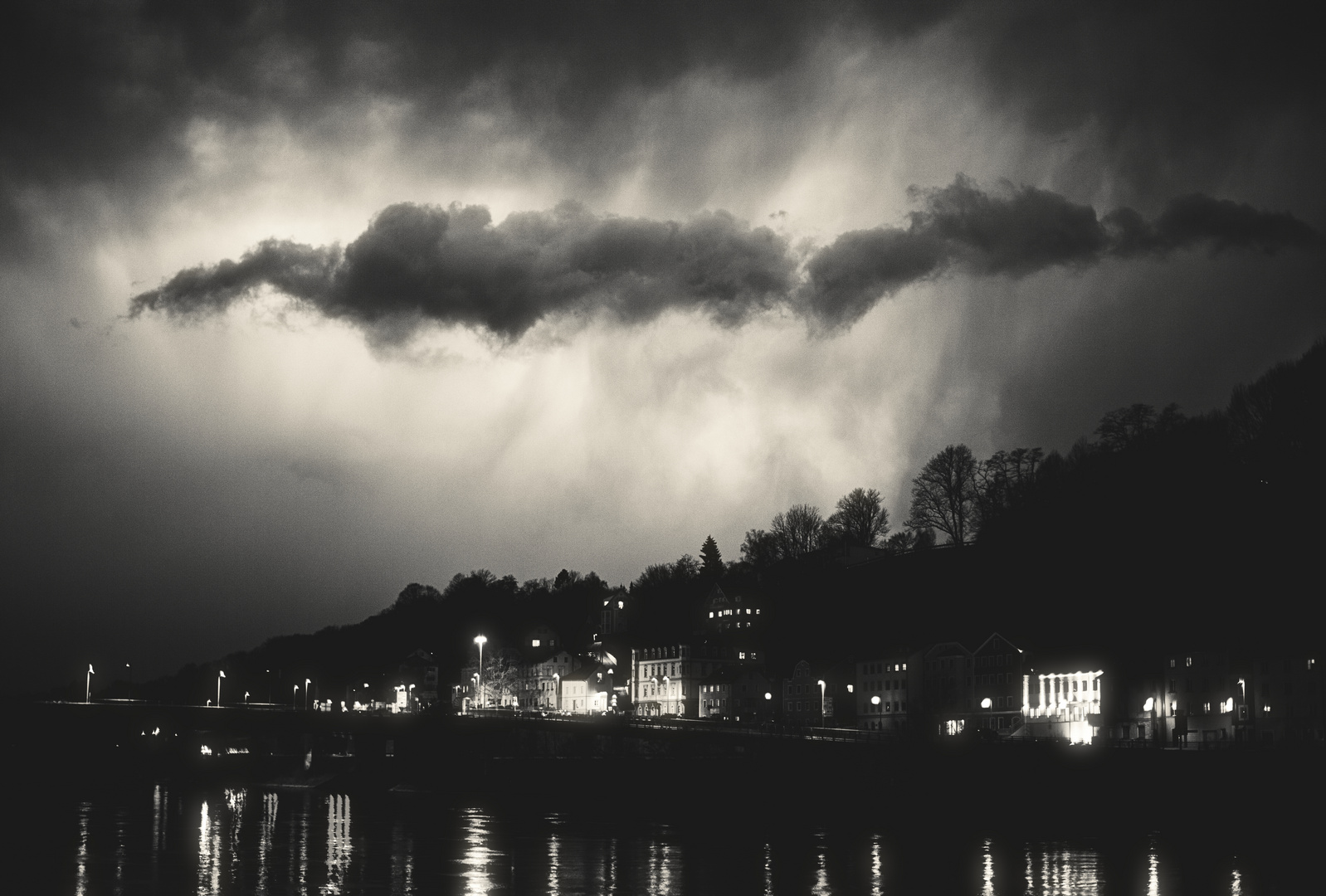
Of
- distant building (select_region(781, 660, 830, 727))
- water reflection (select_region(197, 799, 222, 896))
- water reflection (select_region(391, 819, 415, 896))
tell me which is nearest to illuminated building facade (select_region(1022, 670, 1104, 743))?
distant building (select_region(781, 660, 830, 727))

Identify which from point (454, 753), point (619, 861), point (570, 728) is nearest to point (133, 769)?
point (454, 753)

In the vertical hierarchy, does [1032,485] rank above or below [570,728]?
above

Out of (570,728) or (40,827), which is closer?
(40,827)

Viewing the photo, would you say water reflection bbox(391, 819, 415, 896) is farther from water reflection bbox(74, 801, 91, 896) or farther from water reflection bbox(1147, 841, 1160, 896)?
water reflection bbox(1147, 841, 1160, 896)

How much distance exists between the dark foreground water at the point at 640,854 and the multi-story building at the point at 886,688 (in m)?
63.4

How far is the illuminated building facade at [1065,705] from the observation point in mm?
133625

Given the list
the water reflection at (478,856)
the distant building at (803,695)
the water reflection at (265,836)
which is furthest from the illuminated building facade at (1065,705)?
the water reflection at (265,836)

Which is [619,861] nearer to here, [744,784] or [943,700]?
[744,784]

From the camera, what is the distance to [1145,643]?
130625 millimetres

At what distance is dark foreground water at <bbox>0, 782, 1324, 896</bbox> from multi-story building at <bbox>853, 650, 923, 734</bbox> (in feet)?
208

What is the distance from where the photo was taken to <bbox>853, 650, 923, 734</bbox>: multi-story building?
6649 inches

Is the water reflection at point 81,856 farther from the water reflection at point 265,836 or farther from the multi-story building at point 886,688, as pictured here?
the multi-story building at point 886,688

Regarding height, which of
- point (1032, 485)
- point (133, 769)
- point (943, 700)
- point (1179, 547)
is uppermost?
point (1032, 485)

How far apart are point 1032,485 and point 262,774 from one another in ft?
369
